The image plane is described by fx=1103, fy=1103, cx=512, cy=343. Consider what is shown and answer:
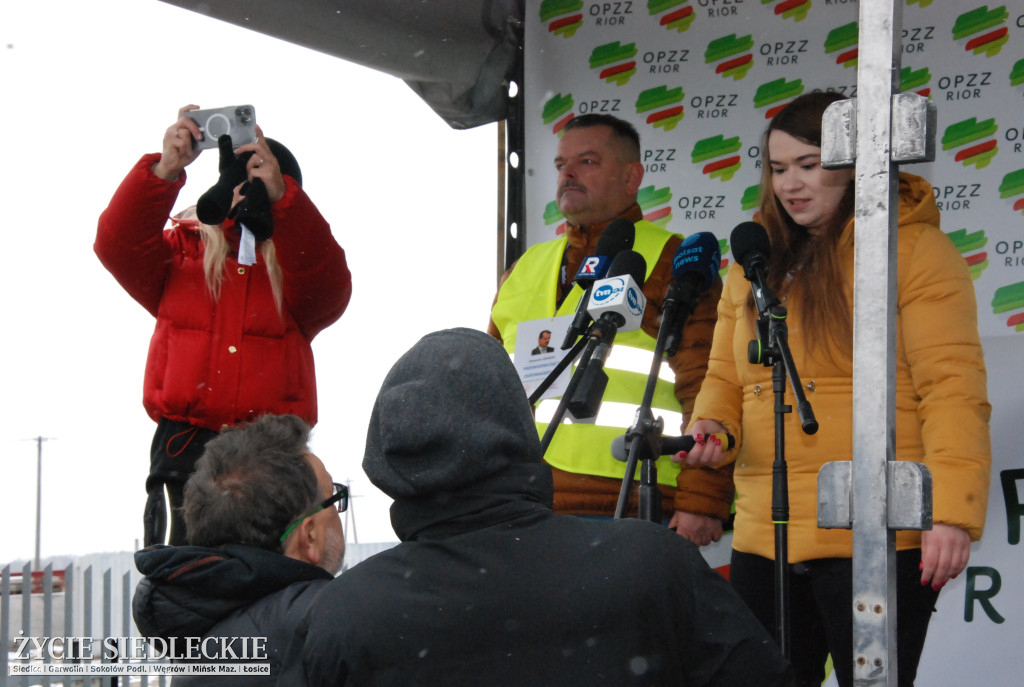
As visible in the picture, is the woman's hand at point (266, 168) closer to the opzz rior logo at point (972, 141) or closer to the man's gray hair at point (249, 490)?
the man's gray hair at point (249, 490)

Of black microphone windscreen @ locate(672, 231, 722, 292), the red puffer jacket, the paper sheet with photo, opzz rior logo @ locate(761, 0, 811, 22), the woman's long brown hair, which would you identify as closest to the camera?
the woman's long brown hair

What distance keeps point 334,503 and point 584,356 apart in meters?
0.62

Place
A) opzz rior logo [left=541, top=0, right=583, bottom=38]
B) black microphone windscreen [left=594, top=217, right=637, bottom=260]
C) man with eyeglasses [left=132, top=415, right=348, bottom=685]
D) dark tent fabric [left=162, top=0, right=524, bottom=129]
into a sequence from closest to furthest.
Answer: man with eyeglasses [left=132, top=415, right=348, bottom=685] < black microphone windscreen [left=594, top=217, right=637, bottom=260] < dark tent fabric [left=162, top=0, right=524, bottom=129] < opzz rior logo [left=541, top=0, right=583, bottom=38]

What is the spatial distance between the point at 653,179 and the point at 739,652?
3.19 metres

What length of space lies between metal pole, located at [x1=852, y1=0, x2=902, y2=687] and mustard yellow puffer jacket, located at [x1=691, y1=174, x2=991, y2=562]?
37 cm

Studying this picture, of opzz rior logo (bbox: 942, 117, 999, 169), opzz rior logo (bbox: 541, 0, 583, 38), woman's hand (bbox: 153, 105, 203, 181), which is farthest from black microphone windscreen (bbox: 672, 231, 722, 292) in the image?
opzz rior logo (bbox: 541, 0, 583, 38)

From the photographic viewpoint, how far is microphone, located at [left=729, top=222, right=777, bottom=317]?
2.44 metres

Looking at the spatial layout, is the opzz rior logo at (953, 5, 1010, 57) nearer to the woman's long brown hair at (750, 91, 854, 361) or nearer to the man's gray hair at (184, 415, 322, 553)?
the woman's long brown hair at (750, 91, 854, 361)

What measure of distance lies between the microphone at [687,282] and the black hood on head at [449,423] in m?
1.17

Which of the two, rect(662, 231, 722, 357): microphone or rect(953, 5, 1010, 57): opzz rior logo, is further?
rect(953, 5, 1010, 57): opzz rior logo

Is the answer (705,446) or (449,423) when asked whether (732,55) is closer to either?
(705,446)

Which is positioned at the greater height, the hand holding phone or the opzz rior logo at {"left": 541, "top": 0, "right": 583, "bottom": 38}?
the opzz rior logo at {"left": 541, "top": 0, "right": 583, "bottom": 38}

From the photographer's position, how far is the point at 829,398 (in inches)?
99.3

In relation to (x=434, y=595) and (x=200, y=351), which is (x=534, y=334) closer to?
(x=200, y=351)
